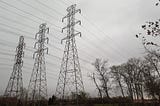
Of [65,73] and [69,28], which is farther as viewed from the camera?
[69,28]

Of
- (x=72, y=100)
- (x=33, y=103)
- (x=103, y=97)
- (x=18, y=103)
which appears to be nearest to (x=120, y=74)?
(x=103, y=97)

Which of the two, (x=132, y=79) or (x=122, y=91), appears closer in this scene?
(x=132, y=79)

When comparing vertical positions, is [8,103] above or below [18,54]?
below

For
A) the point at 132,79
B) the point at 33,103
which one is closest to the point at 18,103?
the point at 33,103

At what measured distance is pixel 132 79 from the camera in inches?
1654

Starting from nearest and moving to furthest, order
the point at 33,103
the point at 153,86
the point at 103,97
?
the point at 33,103
the point at 153,86
the point at 103,97

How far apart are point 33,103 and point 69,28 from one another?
1177 cm

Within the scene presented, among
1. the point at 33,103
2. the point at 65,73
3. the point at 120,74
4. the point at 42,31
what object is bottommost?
the point at 33,103

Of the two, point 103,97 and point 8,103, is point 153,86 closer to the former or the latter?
point 103,97

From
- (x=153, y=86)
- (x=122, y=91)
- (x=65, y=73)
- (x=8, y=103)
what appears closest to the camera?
(x=65, y=73)

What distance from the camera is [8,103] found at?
20.8 m

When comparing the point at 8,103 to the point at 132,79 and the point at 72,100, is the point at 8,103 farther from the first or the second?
the point at 132,79

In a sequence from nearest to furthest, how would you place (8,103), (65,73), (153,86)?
(65,73)
(8,103)
(153,86)

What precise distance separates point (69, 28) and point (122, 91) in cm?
2928
